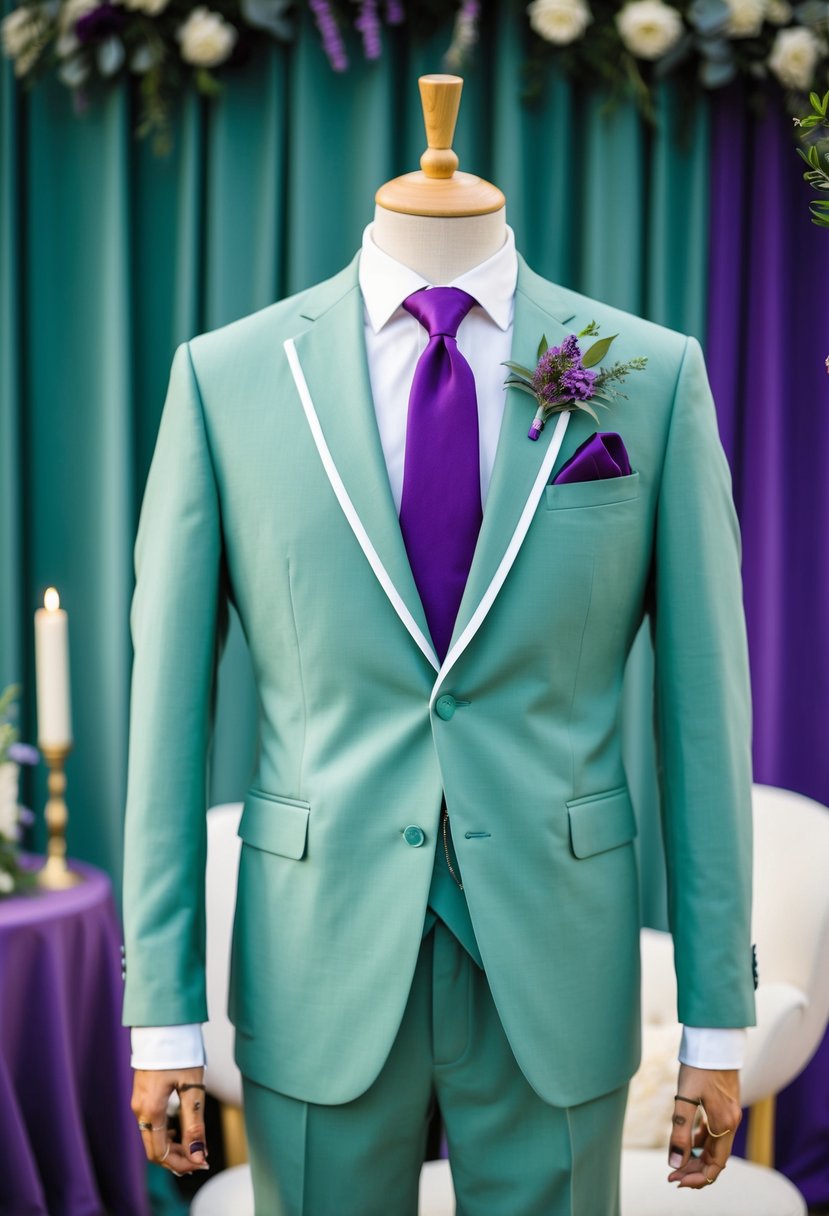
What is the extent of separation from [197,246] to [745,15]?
3.61 ft

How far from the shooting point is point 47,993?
7.59ft

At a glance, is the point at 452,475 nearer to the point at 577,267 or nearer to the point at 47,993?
the point at 47,993

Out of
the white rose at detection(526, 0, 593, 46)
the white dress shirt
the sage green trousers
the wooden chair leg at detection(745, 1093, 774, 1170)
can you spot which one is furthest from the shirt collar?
the wooden chair leg at detection(745, 1093, 774, 1170)

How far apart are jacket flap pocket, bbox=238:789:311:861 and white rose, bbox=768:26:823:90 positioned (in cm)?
177

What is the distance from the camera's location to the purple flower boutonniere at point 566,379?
134cm

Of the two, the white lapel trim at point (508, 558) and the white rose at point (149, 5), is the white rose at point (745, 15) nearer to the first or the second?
the white rose at point (149, 5)

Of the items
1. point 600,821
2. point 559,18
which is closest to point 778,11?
point 559,18

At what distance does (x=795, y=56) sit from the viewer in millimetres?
2484

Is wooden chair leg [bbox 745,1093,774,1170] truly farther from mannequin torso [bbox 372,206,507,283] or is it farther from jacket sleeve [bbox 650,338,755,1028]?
mannequin torso [bbox 372,206,507,283]

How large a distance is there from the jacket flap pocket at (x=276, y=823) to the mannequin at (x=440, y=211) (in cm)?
→ 54

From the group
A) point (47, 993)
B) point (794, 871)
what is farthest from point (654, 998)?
point (47, 993)

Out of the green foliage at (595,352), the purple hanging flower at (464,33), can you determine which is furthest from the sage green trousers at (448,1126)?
the purple hanging flower at (464,33)

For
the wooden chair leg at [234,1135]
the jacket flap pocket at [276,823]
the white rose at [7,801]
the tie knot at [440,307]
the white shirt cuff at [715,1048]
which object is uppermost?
the tie knot at [440,307]

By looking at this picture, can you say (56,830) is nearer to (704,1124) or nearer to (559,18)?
(704,1124)
